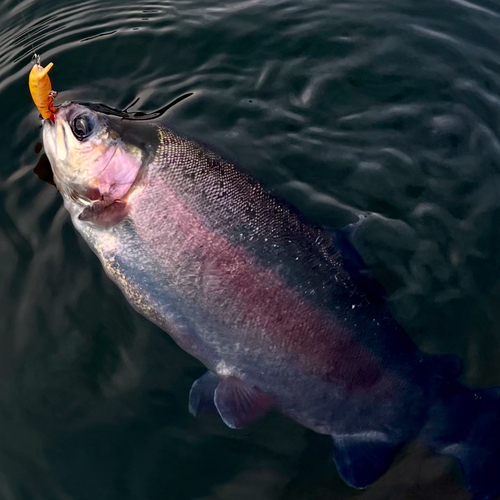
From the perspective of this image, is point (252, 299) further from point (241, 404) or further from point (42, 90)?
point (42, 90)

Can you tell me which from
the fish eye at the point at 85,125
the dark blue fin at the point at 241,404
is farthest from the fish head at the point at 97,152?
the dark blue fin at the point at 241,404

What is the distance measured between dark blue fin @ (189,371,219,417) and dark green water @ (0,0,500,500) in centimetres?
9

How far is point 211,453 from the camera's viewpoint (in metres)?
3.29

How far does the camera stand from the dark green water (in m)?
3.27

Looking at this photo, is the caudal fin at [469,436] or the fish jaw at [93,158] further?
the fish jaw at [93,158]

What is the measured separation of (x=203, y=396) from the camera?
10.9ft

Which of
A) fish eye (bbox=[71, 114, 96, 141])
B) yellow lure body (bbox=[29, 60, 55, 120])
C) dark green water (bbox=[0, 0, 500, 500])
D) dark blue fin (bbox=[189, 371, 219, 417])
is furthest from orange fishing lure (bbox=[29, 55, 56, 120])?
dark blue fin (bbox=[189, 371, 219, 417])

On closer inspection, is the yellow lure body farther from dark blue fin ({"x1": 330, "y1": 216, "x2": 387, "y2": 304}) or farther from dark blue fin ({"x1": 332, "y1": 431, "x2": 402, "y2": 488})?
dark blue fin ({"x1": 332, "y1": 431, "x2": 402, "y2": 488})

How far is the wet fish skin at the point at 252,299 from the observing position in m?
3.05

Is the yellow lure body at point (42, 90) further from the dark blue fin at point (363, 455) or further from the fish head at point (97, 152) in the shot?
the dark blue fin at point (363, 455)

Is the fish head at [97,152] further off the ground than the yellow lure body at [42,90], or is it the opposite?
the yellow lure body at [42,90]

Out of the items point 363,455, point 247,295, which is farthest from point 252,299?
point 363,455

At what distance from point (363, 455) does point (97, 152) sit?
2.32 metres

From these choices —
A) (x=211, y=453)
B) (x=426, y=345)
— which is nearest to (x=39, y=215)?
(x=211, y=453)
